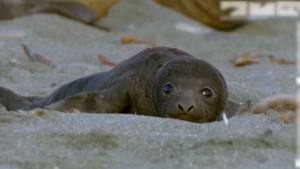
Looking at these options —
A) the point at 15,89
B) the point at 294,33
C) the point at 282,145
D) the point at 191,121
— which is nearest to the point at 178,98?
the point at 191,121

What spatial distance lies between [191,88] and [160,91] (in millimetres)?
189

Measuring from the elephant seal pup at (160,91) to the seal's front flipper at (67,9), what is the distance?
5376 millimetres

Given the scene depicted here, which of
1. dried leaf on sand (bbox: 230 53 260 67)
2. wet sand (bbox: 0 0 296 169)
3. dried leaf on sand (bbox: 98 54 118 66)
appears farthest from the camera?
dried leaf on sand (bbox: 230 53 260 67)

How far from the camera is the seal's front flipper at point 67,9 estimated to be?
31.1 ft

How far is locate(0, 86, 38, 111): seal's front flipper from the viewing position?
4.63 meters

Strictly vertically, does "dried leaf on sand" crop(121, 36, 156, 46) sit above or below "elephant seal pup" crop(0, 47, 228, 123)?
below

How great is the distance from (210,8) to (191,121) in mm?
7616

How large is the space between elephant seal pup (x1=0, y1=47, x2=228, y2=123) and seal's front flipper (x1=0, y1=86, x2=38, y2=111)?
0.65m

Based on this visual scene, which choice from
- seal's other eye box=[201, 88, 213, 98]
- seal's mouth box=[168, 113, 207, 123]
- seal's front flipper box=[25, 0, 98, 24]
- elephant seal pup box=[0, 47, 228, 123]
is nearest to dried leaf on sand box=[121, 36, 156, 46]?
seal's front flipper box=[25, 0, 98, 24]

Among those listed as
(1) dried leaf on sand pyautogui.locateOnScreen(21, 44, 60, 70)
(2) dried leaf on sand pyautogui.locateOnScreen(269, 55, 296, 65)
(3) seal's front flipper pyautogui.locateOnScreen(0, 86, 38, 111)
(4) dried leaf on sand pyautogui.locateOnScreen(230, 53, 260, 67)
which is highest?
(3) seal's front flipper pyautogui.locateOnScreen(0, 86, 38, 111)

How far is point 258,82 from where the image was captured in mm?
6004

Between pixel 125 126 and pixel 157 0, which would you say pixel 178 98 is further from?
pixel 157 0

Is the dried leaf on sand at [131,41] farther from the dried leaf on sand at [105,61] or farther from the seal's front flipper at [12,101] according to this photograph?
the seal's front flipper at [12,101]

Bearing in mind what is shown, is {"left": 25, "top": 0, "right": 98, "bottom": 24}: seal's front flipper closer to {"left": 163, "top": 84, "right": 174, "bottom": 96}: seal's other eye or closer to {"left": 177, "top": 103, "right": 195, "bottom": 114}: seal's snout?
{"left": 163, "top": 84, "right": 174, "bottom": 96}: seal's other eye
